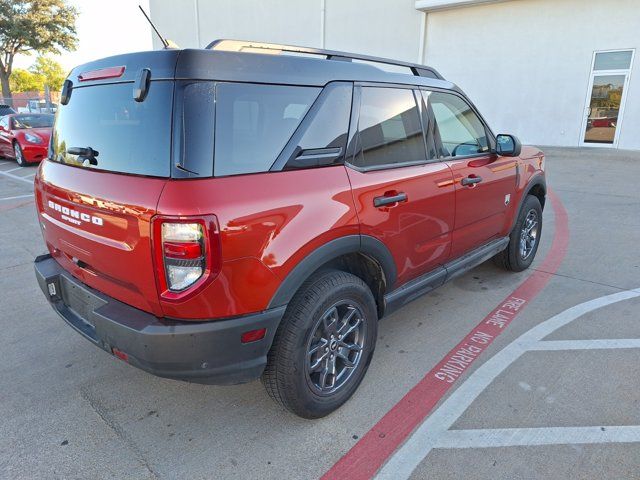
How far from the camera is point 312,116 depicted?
2.35m

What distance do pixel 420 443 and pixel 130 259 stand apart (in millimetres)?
1712

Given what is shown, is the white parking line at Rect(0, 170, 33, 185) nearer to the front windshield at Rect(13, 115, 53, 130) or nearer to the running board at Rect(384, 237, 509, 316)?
the front windshield at Rect(13, 115, 53, 130)

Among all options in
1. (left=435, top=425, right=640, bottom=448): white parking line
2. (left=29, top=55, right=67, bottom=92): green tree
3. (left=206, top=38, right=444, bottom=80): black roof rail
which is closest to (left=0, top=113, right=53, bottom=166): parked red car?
(left=206, top=38, right=444, bottom=80): black roof rail

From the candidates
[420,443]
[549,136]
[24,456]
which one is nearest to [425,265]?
[420,443]

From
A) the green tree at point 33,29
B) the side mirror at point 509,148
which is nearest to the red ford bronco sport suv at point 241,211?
the side mirror at point 509,148

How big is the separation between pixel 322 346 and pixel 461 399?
0.92m

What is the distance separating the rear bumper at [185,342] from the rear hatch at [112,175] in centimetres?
9

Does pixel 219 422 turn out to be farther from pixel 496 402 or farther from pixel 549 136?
pixel 549 136

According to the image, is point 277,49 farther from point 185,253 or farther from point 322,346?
point 322,346

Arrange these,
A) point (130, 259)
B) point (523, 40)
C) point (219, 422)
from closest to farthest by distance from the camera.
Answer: point (130, 259)
point (219, 422)
point (523, 40)

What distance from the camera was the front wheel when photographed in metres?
4.41

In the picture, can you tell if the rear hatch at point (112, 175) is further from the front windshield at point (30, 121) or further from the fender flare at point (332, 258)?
the front windshield at point (30, 121)

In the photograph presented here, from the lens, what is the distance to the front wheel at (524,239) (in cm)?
441

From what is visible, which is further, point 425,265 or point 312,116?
point 425,265
